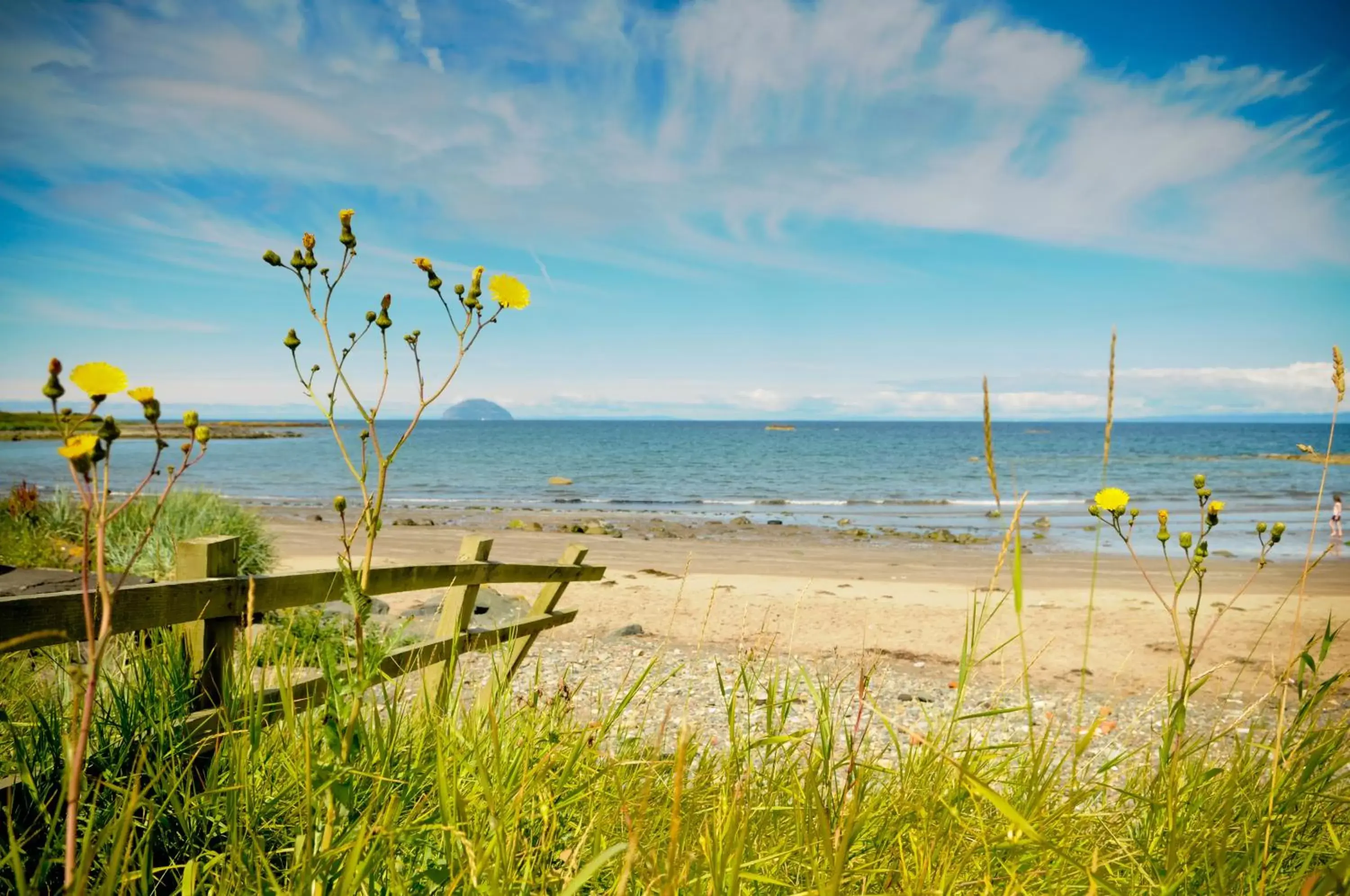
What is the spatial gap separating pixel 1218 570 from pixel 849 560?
21.3ft

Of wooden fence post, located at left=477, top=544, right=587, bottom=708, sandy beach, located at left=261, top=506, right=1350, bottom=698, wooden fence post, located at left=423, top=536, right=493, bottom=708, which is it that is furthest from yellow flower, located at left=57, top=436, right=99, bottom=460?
wooden fence post, located at left=477, top=544, right=587, bottom=708

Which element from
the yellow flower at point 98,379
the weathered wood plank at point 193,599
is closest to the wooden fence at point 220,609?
the weathered wood plank at point 193,599

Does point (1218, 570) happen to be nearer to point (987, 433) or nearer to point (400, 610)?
point (400, 610)

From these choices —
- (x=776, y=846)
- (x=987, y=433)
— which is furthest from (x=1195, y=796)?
(x=987, y=433)

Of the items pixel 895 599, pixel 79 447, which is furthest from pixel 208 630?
pixel 895 599

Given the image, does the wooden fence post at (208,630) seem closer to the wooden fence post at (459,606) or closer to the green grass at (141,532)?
the wooden fence post at (459,606)

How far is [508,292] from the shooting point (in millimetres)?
1525

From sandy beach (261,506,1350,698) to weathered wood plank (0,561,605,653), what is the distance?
0.91 metres

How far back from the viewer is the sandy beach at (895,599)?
743cm

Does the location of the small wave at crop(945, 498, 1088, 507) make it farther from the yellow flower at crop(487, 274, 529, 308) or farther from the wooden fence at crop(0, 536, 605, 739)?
the yellow flower at crop(487, 274, 529, 308)

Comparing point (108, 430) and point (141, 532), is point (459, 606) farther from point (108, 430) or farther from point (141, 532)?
point (141, 532)

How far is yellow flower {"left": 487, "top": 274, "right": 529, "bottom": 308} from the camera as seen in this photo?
1.50 m

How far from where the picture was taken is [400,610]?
9273 mm

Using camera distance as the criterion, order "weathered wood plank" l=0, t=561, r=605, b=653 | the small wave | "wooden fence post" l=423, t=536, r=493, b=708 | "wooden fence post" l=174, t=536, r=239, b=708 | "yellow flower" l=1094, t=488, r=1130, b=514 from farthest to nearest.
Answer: the small wave < "wooden fence post" l=423, t=536, r=493, b=708 < "wooden fence post" l=174, t=536, r=239, b=708 < "weathered wood plank" l=0, t=561, r=605, b=653 < "yellow flower" l=1094, t=488, r=1130, b=514
